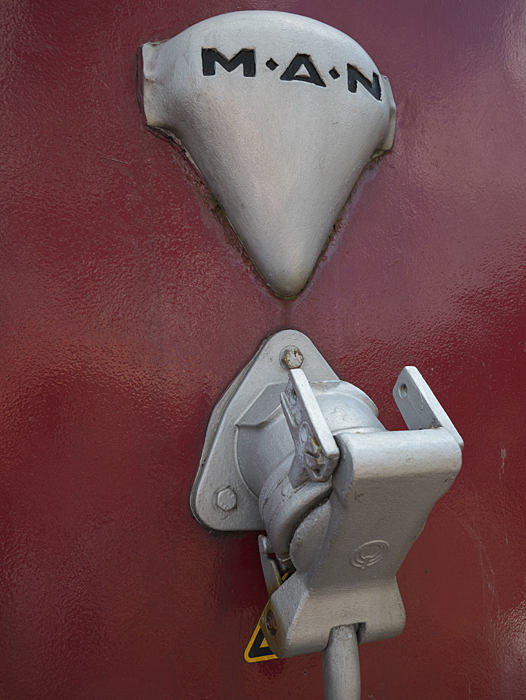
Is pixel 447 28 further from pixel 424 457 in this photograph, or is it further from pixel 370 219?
pixel 424 457

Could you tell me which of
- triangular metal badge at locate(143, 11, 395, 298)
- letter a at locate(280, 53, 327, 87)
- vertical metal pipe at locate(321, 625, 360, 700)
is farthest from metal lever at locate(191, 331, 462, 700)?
letter a at locate(280, 53, 327, 87)

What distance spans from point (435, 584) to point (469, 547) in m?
0.07

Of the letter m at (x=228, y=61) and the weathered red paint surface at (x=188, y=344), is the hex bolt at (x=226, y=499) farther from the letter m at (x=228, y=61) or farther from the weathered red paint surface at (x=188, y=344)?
the letter m at (x=228, y=61)

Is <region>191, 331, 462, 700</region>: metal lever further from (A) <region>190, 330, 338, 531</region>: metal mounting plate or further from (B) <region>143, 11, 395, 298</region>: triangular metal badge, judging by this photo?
(B) <region>143, 11, 395, 298</region>: triangular metal badge

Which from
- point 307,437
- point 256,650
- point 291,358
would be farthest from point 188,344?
point 256,650

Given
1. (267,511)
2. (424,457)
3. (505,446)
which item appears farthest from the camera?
(505,446)

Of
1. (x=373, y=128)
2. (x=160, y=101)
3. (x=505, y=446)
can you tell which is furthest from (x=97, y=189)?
(x=505, y=446)

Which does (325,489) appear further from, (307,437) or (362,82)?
(362,82)

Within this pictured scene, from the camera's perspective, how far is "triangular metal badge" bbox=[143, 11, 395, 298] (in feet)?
2.11

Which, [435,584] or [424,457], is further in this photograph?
[435,584]

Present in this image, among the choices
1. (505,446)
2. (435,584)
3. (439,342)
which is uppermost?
(439,342)

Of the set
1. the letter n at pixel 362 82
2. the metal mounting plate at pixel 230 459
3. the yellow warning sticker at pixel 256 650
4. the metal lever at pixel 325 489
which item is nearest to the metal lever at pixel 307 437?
the metal lever at pixel 325 489

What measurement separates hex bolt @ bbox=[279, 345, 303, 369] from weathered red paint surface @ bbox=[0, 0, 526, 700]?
1.5 inches

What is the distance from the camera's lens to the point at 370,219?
0.76m
